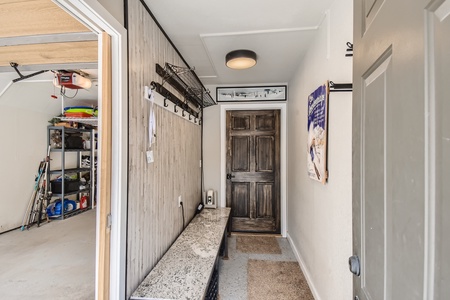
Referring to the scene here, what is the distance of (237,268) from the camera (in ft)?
8.22

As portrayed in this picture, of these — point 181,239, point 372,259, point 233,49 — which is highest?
point 233,49

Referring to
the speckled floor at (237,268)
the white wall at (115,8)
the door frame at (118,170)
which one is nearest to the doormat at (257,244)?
the speckled floor at (237,268)

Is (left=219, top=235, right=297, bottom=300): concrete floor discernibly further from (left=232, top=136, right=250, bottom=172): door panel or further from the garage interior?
the garage interior

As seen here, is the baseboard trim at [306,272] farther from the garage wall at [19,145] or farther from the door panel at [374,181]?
the garage wall at [19,145]

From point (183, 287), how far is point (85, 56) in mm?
2163

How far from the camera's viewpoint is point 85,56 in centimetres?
196

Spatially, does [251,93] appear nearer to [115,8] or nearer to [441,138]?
[115,8]

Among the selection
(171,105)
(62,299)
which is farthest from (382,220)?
(62,299)

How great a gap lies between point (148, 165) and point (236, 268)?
1.74 m

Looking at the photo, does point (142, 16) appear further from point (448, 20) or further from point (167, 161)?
point (448, 20)

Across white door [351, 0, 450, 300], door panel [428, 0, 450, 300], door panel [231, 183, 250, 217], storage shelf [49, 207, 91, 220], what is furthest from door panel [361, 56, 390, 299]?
storage shelf [49, 207, 91, 220]

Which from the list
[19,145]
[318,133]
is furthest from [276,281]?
[19,145]

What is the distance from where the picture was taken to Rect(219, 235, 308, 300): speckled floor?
2086mm

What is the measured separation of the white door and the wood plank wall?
1294mm
